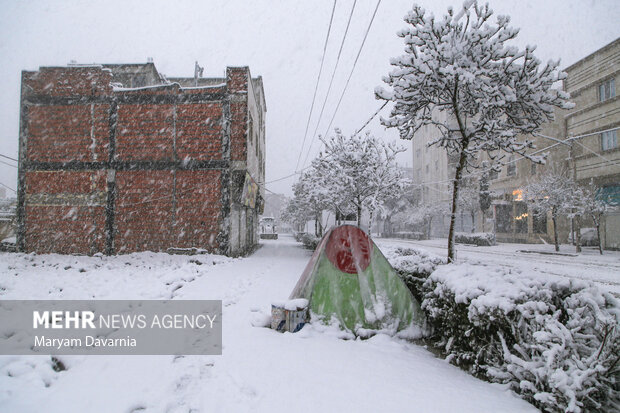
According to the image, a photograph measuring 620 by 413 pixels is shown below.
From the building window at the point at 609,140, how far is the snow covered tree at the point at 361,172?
18.0 meters

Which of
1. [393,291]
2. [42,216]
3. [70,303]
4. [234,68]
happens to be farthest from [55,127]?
[393,291]

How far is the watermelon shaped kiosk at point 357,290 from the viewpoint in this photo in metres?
4.83

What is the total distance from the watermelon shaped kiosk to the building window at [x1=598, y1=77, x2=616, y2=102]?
2778 cm

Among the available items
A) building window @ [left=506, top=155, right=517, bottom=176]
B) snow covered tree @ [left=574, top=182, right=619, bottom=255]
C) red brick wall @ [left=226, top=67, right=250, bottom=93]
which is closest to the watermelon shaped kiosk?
red brick wall @ [left=226, top=67, right=250, bottom=93]

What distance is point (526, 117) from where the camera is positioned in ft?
18.9

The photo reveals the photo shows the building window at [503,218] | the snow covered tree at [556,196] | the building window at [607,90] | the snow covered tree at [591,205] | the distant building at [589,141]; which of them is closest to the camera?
the snow covered tree at [591,205]

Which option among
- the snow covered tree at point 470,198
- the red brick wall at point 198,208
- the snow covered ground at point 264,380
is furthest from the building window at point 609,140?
the snow covered ground at point 264,380

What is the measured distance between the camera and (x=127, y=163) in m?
16.6

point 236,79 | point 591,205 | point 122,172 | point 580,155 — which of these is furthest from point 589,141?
point 122,172

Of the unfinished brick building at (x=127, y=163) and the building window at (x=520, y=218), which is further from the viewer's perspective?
the building window at (x=520, y=218)

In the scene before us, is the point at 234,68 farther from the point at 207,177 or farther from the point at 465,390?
the point at 465,390

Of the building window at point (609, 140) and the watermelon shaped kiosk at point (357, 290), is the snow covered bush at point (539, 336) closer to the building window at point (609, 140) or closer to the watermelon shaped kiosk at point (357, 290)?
the watermelon shaped kiosk at point (357, 290)

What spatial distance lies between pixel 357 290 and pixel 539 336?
2548mm

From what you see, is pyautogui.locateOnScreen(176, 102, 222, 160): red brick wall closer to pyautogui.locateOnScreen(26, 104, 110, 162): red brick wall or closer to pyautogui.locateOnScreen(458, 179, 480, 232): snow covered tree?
pyautogui.locateOnScreen(26, 104, 110, 162): red brick wall
